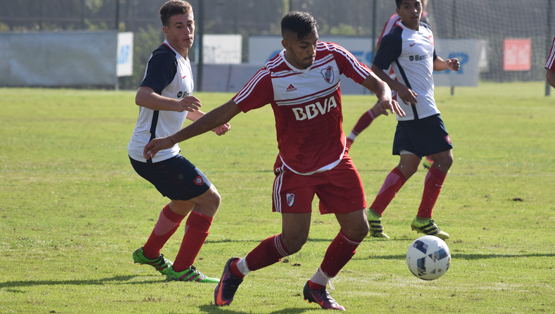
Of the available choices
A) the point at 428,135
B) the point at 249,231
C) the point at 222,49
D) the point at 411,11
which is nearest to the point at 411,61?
the point at 411,11

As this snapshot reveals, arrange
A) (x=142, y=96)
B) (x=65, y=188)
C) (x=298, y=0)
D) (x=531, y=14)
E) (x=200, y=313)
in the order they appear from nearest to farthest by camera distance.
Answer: (x=200, y=313) → (x=142, y=96) → (x=65, y=188) → (x=531, y=14) → (x=298, y=0)

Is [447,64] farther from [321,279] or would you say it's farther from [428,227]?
[321,279]

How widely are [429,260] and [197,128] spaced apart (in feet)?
5.84

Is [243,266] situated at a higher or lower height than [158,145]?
lower


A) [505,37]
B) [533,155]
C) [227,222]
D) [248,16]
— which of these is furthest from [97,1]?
[227,222]

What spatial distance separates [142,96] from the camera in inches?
178

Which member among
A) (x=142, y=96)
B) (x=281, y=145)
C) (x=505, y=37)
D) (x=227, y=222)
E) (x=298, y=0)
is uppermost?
(x=298, y=0)

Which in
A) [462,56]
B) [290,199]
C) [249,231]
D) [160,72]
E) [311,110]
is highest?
[462,56]

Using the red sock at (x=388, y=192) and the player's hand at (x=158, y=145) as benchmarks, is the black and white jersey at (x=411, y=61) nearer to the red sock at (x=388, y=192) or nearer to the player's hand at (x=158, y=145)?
the red sock at (x=388, y=192)

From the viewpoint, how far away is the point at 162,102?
14.6 ft

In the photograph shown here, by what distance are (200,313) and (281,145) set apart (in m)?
1.12

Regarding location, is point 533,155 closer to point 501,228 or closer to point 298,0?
point 501,228

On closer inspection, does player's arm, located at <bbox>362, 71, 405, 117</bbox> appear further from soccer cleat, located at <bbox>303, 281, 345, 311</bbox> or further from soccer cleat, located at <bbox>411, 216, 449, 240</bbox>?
soccer cleat, located at <bbox>411, 216, 449, 240</bbox>

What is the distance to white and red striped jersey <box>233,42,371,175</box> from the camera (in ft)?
13.4
